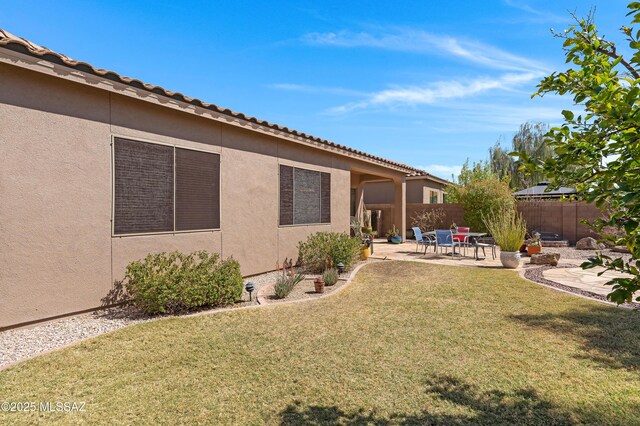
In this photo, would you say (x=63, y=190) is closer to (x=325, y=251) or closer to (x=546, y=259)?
(x=325, y=251)

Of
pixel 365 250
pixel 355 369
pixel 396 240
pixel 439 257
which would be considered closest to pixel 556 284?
pixel 439 257

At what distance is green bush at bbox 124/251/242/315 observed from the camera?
5.64m

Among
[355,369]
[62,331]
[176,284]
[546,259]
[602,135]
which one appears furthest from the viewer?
[546,259]

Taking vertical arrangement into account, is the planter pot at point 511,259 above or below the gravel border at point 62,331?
above

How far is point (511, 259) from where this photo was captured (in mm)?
10352

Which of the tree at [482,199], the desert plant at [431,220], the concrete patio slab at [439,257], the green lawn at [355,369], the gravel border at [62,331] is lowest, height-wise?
the green lawn at [355,369]

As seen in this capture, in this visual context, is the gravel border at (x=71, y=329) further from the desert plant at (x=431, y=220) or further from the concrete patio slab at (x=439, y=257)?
the desert plant at (x=431, y=220)

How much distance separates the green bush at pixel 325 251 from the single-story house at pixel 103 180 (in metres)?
1.26

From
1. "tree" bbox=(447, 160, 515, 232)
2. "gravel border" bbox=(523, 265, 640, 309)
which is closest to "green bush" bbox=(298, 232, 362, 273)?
"gravel border" bbox=(523, 265, 640, 309)

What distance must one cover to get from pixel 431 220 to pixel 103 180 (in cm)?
1740

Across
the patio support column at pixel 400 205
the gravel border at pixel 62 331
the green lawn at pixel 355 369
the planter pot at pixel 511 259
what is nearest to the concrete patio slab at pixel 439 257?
the planter pot at pixel 511 259

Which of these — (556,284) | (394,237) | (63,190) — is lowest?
(556,284)

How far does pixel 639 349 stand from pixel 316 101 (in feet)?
45.4

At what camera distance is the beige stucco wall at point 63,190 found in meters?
4.88
